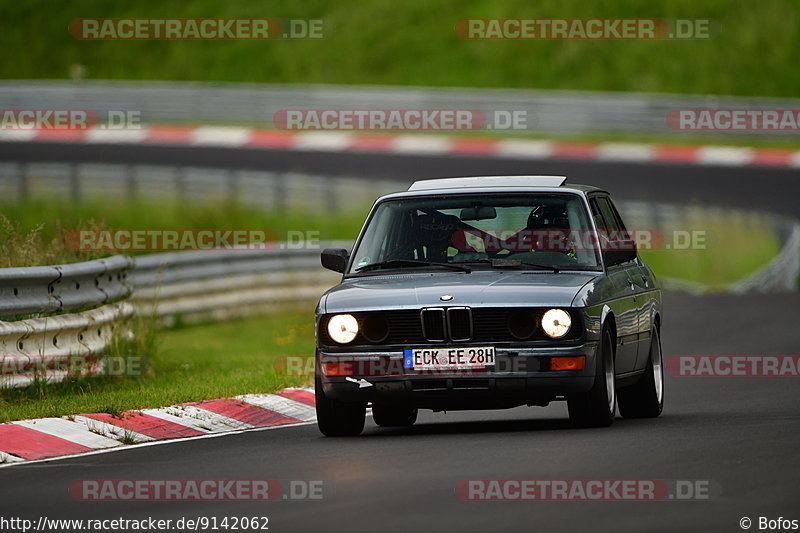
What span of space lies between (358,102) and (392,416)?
85.9 feet

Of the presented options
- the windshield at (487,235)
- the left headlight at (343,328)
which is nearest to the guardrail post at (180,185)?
the windshield at (487,235)

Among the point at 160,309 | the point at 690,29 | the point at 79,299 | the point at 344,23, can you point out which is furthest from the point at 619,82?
the point at 79,299

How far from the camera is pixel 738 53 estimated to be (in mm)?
45000

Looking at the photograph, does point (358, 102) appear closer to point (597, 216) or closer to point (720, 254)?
point (720, 254)

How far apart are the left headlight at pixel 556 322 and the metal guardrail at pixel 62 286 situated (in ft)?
13.5

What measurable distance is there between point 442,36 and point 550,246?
124 feet

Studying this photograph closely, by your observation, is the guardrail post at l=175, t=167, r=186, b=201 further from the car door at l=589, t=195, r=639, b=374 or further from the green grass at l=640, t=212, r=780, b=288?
the car door at l=589, t=195, r=639, b=374

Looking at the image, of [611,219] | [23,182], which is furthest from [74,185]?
[611,219]

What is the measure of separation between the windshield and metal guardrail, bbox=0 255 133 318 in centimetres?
256

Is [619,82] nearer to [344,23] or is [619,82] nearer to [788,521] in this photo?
[344,23]

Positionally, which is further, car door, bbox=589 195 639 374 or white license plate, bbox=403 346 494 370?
car door, bbox=589 195 639 374

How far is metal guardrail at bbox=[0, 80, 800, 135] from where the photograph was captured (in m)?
36.5

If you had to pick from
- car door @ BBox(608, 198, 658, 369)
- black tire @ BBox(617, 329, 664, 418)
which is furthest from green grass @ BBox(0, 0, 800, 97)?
black tire @ BBox(617, 329, 664, 418)

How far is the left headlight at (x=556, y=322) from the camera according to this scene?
10195 mm
